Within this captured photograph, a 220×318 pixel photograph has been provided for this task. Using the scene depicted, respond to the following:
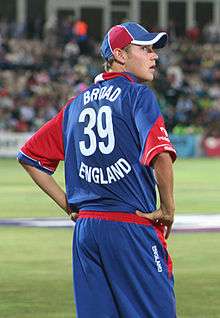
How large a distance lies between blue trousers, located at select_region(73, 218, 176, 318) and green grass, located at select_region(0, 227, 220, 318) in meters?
3.20

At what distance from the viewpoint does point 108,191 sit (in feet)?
19.0

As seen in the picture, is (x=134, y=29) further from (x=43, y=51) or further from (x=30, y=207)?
(x=43, y=51)

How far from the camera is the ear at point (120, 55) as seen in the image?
5895 mm

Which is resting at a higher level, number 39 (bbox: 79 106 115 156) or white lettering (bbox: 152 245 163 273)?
number 39 (bbox: 79 106 115 156)

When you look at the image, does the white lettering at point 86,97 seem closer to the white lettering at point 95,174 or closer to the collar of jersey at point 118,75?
the collar of jersey at point 118,75

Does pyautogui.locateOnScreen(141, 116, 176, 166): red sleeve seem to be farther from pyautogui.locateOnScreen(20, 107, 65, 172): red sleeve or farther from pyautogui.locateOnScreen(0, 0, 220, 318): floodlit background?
pyautogui.locateOnScreen(0, 0, 220, 318): floodlit background

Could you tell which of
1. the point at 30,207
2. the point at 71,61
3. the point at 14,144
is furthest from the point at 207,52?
the point at 30,207

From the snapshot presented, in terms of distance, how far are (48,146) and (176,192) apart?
1554cm

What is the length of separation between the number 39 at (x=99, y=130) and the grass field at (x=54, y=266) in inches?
129

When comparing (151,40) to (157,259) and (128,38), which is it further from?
(157,259)

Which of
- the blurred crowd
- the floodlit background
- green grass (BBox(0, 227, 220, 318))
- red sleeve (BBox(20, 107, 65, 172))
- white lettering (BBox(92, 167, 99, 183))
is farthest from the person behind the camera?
the blurred crowd

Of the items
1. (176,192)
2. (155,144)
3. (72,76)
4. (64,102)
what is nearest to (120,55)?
(155,144)

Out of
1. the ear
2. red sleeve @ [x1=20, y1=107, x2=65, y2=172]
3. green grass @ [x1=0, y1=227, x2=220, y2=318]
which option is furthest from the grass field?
the ear

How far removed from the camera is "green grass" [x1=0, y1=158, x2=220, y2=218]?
1798 centimetres
